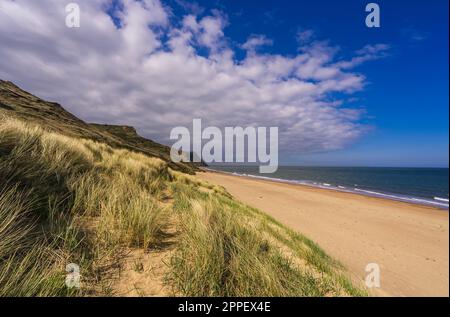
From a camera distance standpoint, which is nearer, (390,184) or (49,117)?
(49,117)

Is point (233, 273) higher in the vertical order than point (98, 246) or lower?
lower

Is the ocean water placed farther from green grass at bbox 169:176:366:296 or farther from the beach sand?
green grass at bbox 169:176:366:296

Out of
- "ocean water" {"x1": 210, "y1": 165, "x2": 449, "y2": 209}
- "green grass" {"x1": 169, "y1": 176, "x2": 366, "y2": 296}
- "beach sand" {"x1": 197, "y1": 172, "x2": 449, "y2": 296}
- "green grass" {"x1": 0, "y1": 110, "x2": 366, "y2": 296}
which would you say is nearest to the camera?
"green grass" {"x1": 0, "y1": 110, "x2": 366, "y2": 296}

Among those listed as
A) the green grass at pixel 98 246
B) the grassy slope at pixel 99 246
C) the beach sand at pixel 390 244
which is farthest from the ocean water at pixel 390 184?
the grassy slope at pixel 99 246

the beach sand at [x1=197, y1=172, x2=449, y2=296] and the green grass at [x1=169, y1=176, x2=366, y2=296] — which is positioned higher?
the green grass at [x1=169, y1=176, x2=366, y2=296]

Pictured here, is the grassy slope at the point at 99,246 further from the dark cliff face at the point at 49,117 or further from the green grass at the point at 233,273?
the dark cliff face at the point at 49,117

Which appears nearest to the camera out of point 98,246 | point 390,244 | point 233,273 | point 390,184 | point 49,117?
point 233,273

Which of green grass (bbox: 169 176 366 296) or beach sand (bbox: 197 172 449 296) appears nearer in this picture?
green grass (bbox: 169 176 366 296)

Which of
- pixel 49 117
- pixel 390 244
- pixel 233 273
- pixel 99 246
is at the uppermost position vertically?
pixel 49 117

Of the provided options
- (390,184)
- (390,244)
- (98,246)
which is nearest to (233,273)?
(98,246)

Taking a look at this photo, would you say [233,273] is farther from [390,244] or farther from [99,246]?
[390,244]

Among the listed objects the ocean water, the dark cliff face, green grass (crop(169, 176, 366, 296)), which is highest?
the dark cliff face

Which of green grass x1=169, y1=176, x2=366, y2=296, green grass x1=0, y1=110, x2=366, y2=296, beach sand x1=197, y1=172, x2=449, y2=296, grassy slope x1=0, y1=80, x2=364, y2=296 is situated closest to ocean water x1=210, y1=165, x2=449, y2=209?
beach sand x1=197, y1=172, x2=449, y2=296

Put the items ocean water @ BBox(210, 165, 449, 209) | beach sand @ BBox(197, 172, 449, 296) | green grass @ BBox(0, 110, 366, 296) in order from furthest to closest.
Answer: ocean water @ BBox(210, 165, 449, 209), beach sand @ BBox(197, 172, 449, 296), green grass @ BBox(0, 110, 366, 296)
